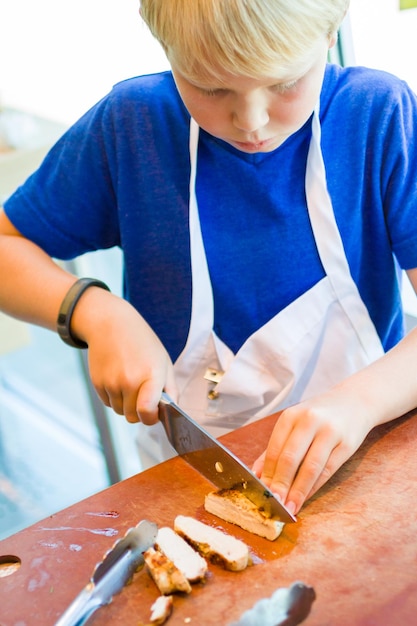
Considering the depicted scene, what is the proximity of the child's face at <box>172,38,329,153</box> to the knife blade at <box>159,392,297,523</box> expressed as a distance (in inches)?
14.2

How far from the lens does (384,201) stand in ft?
3.87

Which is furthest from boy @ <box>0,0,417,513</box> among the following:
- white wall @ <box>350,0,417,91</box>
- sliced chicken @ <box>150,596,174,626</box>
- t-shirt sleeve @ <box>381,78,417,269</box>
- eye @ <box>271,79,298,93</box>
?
white wall @ <box>350,0,417,91</box>

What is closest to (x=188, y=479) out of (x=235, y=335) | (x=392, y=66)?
(x=235, y=335)

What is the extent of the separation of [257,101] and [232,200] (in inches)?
12.2

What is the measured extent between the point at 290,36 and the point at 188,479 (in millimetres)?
569

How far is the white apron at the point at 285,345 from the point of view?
1196 millimetres

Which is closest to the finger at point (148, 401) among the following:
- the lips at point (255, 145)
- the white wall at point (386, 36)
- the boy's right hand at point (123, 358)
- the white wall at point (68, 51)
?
the boy's right hand at point (123, 358)

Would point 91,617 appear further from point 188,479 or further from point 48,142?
point 48,142

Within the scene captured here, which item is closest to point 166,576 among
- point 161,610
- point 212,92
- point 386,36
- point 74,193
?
point 161,610

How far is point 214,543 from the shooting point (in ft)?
2.93

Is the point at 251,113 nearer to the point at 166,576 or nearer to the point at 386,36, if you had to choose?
the point at 166,576

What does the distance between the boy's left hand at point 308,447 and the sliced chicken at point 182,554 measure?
5.0 inches

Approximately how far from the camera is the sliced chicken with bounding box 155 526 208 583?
0.86 meters

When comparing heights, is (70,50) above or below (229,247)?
above
